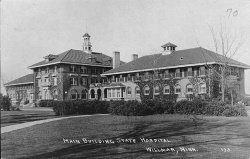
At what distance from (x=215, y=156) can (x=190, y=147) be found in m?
1.05

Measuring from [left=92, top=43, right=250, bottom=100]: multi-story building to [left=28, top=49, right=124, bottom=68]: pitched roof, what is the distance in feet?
18.9

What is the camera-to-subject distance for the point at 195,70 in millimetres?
37344

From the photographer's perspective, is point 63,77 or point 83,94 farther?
point 83,94

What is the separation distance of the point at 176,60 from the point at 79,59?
18.9 metres

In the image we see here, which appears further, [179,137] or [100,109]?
[100,109]

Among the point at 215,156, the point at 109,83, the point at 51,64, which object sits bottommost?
the point at 215,156

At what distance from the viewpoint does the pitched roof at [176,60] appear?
3644 cm

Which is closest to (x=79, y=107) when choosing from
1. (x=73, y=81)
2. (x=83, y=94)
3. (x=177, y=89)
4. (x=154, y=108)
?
(x=154, y=108)

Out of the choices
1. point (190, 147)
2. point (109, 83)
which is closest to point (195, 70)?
point (109, 83)

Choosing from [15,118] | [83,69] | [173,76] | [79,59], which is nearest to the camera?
[15,118]

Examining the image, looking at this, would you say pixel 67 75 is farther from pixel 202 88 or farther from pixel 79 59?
pixel 202 88

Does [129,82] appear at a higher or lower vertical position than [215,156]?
higher

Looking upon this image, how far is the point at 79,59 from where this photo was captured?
165 ft

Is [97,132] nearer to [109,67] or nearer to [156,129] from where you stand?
[156,129]
